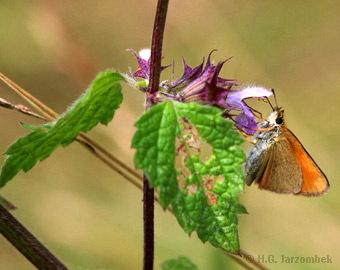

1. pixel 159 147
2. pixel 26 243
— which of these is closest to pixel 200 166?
pixel 159 147

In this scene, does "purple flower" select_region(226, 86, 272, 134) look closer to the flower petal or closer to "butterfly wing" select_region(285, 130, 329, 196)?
the flower petal

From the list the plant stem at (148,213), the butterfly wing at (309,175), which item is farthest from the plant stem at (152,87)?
the butterfly wing at (309,175)

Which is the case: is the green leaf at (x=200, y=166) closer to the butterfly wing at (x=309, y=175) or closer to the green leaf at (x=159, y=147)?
the green leaf at (x=159, y=147)

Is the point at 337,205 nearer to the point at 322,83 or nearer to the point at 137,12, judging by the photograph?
the point at 322,83

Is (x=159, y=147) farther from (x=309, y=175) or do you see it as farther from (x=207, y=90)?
(x=309, y=175)

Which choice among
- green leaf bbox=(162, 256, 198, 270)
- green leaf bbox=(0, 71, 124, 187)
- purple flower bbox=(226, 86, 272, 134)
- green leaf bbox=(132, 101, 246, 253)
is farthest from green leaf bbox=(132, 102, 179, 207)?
green leaf bbox=(162, 256, 198, 270)

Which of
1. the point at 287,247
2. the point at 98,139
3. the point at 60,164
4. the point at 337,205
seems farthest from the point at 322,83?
the point at 60,164
